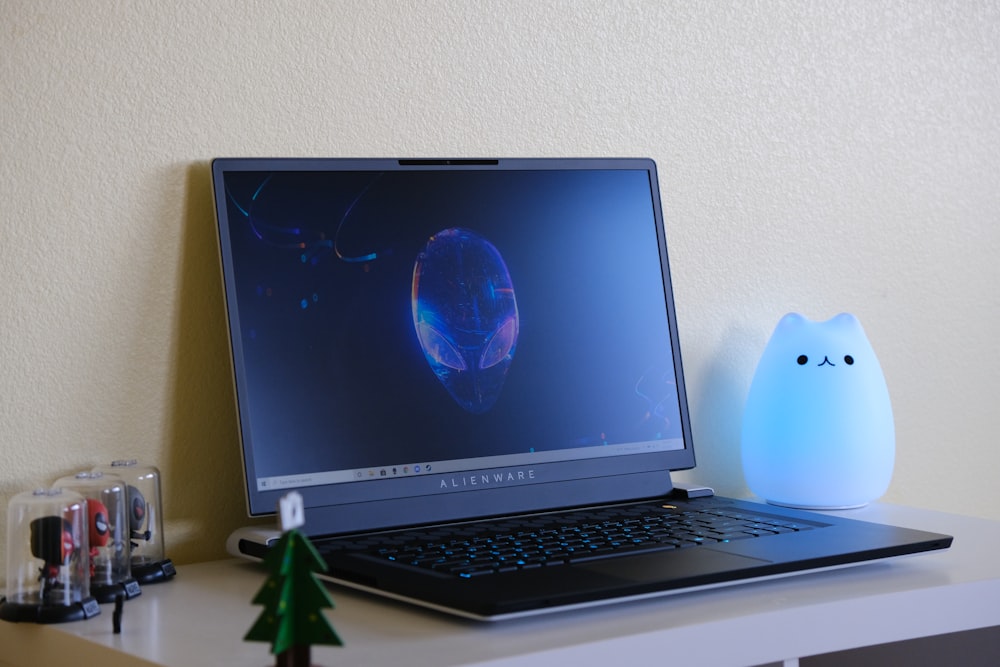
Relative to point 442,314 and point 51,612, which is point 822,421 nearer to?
point 442,314

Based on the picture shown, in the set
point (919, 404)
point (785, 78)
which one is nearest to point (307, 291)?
point (785, 78)

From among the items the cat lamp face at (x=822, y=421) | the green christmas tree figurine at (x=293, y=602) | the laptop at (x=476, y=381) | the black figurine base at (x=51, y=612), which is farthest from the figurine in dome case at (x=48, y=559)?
the cat lamp face at (x=822, y=421)

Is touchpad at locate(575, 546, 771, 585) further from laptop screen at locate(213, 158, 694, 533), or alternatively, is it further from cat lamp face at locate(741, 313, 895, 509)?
cat lamp face at locate(741, 313, 895, 509)

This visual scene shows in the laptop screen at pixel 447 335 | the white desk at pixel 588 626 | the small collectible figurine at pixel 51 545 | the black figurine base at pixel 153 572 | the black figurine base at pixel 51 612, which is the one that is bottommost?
the white desk at pixel 588 626

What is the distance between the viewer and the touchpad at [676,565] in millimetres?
856

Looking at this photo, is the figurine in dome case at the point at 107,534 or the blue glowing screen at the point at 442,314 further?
the blue glowing screen at the point at 442,314

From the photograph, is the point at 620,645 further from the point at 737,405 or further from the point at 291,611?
the point at 737,405

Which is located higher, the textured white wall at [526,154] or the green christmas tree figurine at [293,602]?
the textured white wall at [526,154]

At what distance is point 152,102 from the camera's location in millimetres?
1032

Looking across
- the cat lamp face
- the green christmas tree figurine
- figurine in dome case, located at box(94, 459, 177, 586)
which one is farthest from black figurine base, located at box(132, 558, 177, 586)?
the cat lamp face

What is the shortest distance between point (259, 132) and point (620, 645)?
1.96ft

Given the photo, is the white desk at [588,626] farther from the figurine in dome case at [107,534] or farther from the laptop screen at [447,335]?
the laptop screen at [447,335]

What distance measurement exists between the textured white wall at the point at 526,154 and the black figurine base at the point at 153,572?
0.08 meters

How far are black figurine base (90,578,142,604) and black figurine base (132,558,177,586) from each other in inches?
1.7
